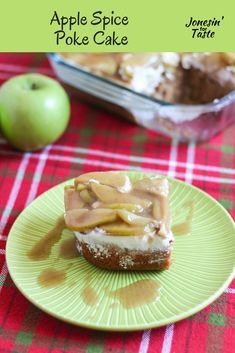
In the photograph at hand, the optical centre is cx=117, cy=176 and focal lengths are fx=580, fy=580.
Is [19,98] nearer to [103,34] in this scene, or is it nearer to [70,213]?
[103,34]

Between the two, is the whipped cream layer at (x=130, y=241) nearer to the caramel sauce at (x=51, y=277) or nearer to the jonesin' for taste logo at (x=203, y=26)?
the caramel sauce at (x=51, y=277)

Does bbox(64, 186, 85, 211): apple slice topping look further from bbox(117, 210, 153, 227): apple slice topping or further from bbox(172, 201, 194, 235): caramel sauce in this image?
bbox(172, 201, 194, 235): caramel sauce

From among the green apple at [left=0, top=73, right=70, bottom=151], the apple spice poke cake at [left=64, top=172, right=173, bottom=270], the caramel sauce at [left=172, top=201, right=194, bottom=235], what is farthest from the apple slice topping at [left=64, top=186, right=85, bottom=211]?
the green apple at [left=0, top=73, right=70, bottom=151]

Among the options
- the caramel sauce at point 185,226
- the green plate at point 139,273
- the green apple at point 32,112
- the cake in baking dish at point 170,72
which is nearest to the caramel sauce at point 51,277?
the green plate at point 139,273

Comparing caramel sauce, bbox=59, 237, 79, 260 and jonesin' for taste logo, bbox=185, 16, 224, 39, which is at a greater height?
jonesin' for taste logo, bbox=185, 16, 224, 39

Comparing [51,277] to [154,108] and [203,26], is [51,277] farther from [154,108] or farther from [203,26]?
[203,26]

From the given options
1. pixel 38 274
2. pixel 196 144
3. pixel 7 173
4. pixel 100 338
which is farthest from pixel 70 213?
pixel 196 144
